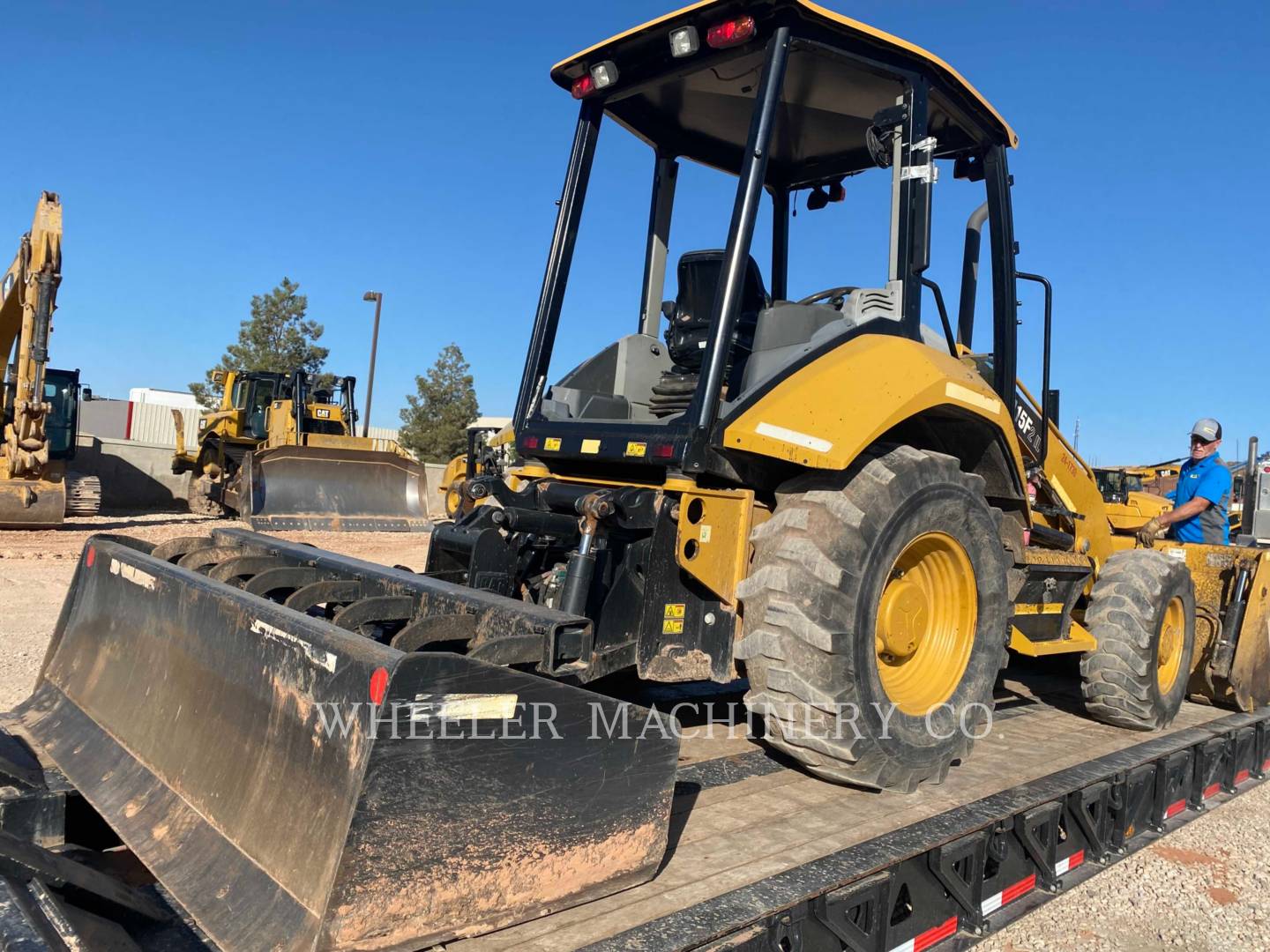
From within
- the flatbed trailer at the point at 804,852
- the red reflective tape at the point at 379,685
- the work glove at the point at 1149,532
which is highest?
the work glove at the point at 1149,532

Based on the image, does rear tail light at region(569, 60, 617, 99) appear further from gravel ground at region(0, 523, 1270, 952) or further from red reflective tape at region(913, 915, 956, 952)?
gravel ground at region(0, 523, 1270, 952)

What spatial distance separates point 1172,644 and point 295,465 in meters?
13.7

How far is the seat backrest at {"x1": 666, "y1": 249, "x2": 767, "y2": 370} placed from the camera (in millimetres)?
4430

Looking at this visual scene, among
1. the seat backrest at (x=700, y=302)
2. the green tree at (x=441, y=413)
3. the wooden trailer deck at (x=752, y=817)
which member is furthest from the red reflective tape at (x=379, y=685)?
the green tree at (x=441, y=413)

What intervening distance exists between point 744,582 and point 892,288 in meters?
1.59

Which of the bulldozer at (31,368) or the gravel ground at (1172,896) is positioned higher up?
the bulldozer at (31,368)

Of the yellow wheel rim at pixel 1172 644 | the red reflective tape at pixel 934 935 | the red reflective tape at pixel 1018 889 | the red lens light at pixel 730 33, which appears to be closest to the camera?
the red reflective tape at pixel 934 935

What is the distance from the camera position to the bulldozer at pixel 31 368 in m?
13.5

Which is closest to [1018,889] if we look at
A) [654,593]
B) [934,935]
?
[934,935]

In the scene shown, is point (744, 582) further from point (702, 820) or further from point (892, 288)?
point (892, 288)

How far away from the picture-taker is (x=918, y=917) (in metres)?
2.99

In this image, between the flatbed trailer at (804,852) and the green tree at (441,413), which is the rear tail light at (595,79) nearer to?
the flatbed trailer at (804,852)

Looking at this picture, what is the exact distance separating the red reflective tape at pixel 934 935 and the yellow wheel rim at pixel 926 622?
774mm

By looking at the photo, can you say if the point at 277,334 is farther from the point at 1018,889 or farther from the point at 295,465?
the point at 1018,889
